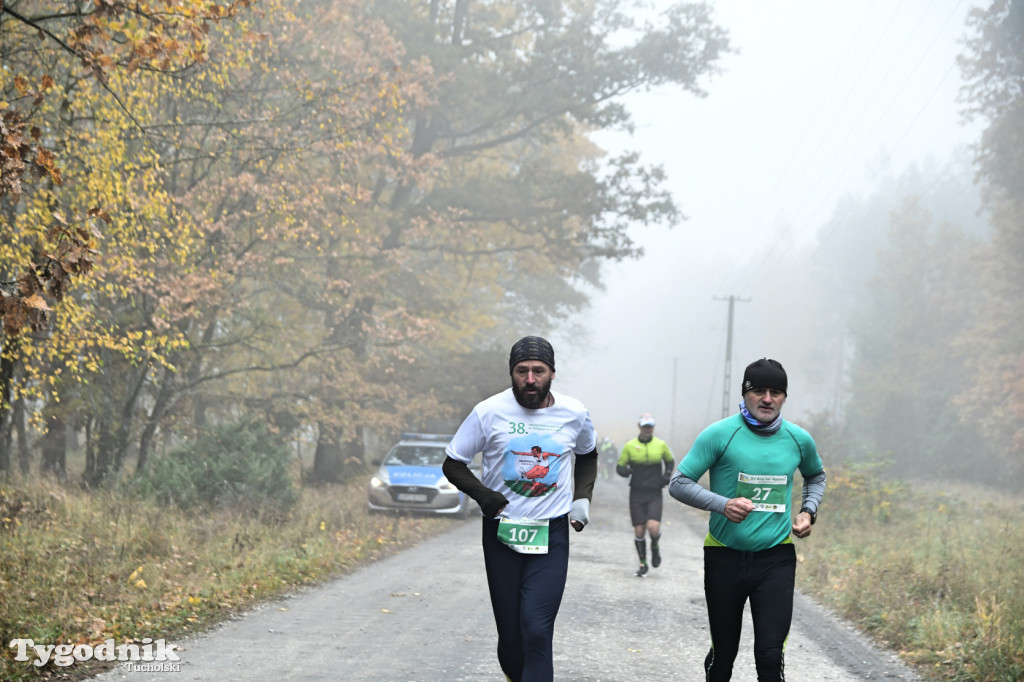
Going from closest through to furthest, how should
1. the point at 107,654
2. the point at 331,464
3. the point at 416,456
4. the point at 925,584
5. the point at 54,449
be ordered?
the point at 107,654
the point at 925,584
the point at 54,449
the point at 416,456
the point at 331,464

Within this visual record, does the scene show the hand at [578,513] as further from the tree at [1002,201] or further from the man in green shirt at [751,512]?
the tree at [1002,201]

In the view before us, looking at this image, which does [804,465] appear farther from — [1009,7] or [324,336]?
[1009,7]

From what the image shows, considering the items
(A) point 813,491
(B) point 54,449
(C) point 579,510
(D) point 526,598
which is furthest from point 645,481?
(B) point 54,449

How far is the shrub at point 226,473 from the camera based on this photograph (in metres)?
15.9

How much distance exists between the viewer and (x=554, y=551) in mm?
5375

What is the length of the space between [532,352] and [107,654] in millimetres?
4078

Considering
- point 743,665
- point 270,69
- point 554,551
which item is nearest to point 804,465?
point 554,551

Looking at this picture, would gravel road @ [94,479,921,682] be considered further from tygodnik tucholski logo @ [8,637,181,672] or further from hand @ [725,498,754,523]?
hand @ [725,498,754,523]

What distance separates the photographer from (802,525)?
17.5 feet

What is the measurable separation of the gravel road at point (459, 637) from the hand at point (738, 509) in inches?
97.5

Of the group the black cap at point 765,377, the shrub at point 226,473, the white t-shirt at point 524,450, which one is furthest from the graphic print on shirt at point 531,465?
the shrub at point 226,473

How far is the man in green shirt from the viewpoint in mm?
5285

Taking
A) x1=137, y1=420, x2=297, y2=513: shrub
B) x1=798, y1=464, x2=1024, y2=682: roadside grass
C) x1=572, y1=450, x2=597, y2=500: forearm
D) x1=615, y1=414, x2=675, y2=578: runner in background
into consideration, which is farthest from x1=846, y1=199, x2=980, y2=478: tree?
x1=572, y1=450, x2=597, y2=500: forearm

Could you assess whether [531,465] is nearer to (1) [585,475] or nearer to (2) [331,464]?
(1) [585,475]
